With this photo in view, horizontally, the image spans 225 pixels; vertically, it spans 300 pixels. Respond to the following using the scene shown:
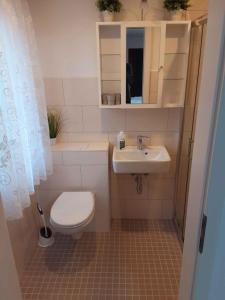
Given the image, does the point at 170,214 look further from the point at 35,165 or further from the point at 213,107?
the point at 213,107

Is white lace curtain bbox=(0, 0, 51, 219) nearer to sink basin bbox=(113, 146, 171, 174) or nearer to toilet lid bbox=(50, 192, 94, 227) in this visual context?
toilet lid bbox=(50, 192, 94, 227)

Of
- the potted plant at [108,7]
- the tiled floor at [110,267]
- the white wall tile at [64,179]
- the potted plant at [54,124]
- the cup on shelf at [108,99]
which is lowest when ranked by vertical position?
the tiled floor at [110,267]

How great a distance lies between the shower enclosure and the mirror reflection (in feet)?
1.32

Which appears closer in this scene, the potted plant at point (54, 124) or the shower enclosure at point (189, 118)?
the shower enclosure at point (189, 118)

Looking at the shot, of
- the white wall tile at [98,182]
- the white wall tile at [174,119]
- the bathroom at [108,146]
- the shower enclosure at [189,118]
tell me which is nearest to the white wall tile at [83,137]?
the bathroom at [108,146]

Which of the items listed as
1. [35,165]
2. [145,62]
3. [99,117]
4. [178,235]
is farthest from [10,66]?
[178,235]

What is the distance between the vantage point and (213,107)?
608mm

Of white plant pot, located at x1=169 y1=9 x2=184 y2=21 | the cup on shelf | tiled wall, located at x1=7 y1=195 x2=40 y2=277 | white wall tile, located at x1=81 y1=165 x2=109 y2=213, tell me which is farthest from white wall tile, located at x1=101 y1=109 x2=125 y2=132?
tiled wall, located at x1=7 y1=195 x2=40 y2=277

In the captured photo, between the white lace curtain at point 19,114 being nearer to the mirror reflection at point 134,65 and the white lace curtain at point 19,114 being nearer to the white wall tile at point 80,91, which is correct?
the white wall tile at point 80,91

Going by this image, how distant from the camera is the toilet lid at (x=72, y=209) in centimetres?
170

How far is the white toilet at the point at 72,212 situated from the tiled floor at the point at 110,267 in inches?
8.8

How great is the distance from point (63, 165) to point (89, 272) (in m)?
0.92

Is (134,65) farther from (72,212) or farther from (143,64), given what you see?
(72,212)

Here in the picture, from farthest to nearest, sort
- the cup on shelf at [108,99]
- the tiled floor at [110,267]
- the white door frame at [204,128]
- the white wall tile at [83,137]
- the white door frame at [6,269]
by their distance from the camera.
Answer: the white wall tile at [83,137] < the cup on shelf at [108,99] < the tiled floor at [110,267] < the white door frame at [6,269] < the white door frame at [204,128]
